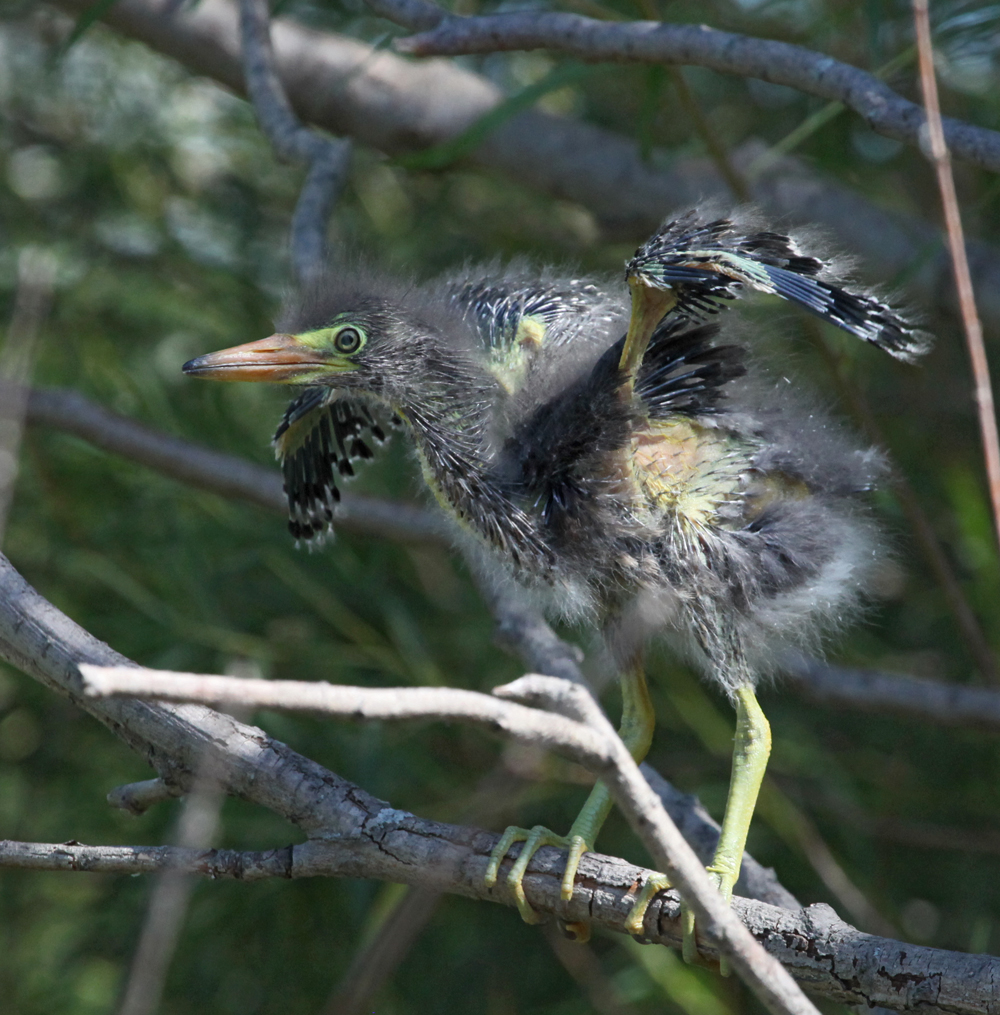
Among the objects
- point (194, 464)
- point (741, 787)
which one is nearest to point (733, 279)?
point (741, 787)

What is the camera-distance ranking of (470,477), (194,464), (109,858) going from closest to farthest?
1. (109,858)
2. (470,477)
3. (194,464)

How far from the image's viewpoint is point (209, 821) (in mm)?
1299

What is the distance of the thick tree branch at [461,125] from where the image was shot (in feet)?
10.8

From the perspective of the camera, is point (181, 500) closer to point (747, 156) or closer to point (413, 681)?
point (413, 681)

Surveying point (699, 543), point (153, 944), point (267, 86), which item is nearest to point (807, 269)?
point (699, 543)

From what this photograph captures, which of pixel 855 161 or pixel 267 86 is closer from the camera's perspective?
pixel 267 86

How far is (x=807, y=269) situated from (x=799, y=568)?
479mm

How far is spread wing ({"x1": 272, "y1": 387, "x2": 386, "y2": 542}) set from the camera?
240 cm

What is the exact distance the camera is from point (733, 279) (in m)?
1.81

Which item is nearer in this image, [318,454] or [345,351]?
[345,351]

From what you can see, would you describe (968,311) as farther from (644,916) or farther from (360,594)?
(360,594)

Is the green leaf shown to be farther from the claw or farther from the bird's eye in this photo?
the claw

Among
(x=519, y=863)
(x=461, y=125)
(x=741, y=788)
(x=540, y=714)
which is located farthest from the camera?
(x=461, y=125)

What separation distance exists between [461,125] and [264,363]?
4.68 ft
